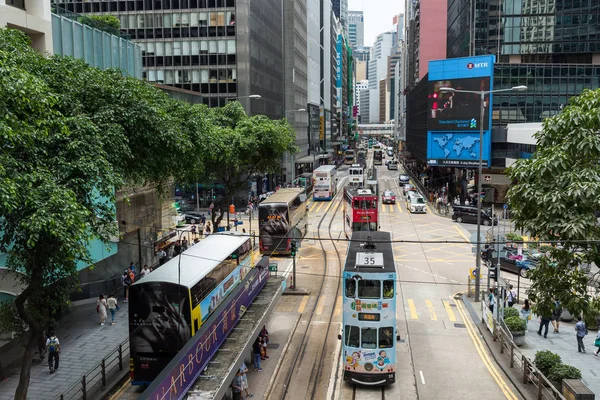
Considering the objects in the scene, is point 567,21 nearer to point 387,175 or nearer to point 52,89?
point 387,175

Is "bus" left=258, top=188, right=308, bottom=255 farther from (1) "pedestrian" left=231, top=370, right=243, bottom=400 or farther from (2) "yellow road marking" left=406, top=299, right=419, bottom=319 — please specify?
(1) "pedestrian" left=231, top=370, right=243, bottom=400

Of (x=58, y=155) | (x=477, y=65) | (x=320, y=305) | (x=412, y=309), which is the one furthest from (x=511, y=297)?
(x=477, y=65)

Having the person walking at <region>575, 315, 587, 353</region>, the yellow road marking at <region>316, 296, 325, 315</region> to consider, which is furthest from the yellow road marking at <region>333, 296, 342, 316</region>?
the person walking at <region>575, 315, 587, 353</region>

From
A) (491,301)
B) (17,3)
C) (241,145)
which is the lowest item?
(491,301)

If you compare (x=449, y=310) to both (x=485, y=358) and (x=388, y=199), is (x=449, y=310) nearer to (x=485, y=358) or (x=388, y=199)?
(x=485, y=358)

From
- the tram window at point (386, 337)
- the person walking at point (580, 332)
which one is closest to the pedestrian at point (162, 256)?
the tram window at point (386, 337)
